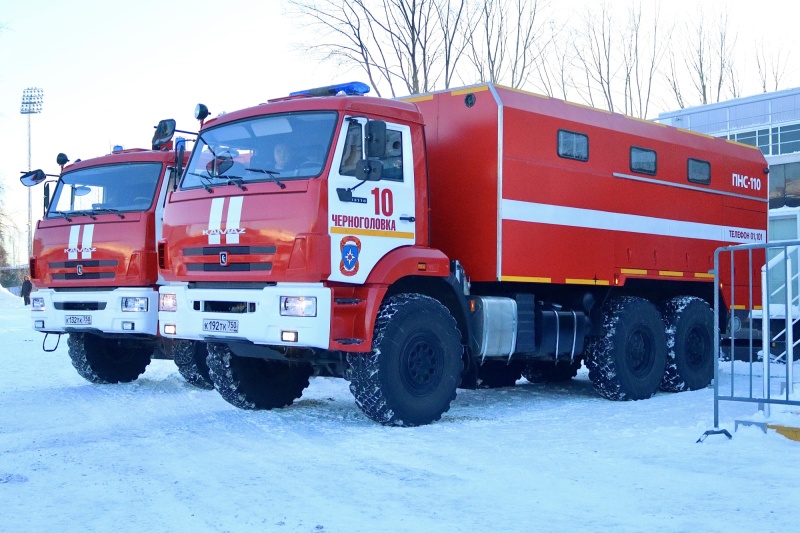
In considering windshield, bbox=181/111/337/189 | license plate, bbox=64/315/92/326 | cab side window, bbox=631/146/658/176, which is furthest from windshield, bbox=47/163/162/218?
cab side window, bbox=631/146/658/176

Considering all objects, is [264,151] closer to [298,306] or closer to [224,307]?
[224,307]

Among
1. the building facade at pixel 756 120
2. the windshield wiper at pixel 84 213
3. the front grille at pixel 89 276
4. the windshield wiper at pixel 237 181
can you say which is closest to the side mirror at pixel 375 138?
the windshield wiper at pixel 237 181

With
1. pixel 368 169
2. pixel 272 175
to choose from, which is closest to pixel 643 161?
pixel 368 169

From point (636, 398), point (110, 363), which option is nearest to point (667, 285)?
point (636, 398)

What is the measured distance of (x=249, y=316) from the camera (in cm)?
836

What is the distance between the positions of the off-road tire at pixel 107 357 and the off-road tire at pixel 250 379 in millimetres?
3038

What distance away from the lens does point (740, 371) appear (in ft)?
44.9

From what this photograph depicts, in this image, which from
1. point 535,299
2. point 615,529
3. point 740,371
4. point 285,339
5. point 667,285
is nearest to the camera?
point 615,529

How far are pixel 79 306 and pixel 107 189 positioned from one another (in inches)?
62.5

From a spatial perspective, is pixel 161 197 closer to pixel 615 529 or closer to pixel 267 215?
pixel 267 215

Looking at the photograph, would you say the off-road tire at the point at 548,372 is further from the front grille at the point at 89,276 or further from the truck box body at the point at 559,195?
the front grille at the point at 89,276

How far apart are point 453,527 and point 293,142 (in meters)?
4.56

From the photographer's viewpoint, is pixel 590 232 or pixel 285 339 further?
pixel 590 232

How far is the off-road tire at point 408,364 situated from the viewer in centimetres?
848
